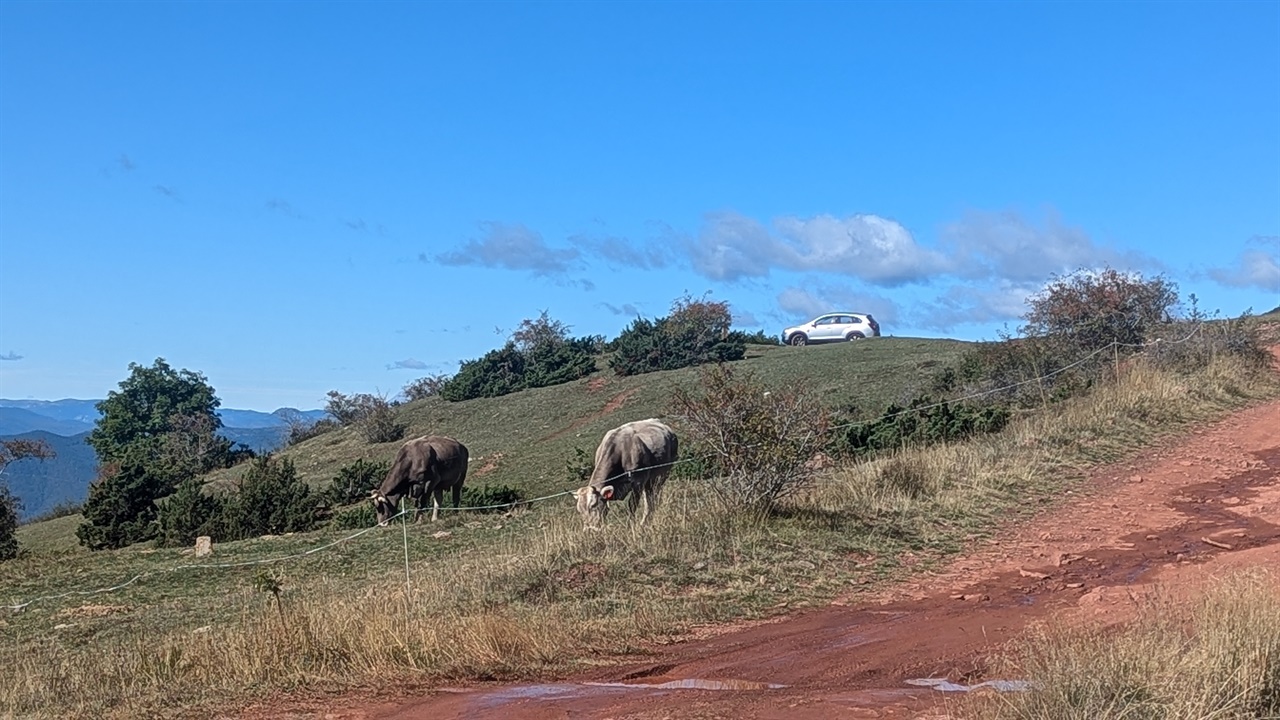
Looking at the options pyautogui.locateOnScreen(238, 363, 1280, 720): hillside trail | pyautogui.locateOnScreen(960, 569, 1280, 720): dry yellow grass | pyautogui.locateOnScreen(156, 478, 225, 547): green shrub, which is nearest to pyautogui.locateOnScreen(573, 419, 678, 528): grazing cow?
pyautogui.locateOnScreen(238, 363, 1280, 720): hillside trail

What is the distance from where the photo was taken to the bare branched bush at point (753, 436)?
46.7 ft

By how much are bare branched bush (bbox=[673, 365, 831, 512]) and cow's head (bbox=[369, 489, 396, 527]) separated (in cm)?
894

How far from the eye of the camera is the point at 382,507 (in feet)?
73.4

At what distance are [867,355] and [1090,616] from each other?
29838 mm

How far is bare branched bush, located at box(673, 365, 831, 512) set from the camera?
14.2m

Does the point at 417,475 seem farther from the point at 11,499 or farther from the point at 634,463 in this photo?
the point at 11,499

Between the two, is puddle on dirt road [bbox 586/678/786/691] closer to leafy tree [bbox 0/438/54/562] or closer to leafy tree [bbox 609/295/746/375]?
leafy tree [bbox 0/438/54/562]

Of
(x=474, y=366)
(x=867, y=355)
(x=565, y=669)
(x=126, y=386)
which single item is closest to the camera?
(x=565, y=669)

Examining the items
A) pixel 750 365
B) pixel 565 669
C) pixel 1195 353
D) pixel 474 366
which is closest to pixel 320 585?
pixel 565 669

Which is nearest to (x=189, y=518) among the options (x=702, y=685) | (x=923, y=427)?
(x=923, y=427)

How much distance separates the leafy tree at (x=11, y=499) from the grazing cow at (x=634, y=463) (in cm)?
1399

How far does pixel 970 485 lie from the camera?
15938mm

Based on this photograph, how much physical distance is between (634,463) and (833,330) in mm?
34938

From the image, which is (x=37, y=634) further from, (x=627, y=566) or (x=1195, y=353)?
(x=1195, y=353)
